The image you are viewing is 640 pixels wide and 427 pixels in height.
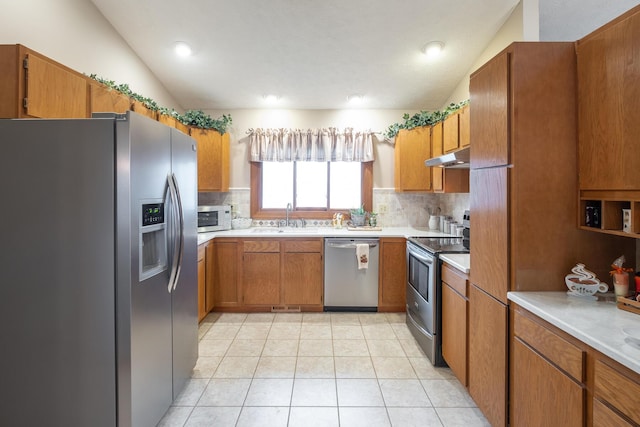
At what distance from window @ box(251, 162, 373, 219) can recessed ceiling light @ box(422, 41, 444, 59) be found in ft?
5.26

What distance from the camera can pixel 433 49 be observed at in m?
3.15

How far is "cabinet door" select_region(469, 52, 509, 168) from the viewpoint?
5.34ft

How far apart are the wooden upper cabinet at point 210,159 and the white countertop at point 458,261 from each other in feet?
9.31

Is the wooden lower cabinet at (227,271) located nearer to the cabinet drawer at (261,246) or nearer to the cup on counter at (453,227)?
the cabinet drawer at (261,246)

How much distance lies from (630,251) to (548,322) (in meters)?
0.73

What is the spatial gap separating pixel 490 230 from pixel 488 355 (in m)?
0.72

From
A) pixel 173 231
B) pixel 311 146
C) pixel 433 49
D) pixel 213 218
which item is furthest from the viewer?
pixel 311 146

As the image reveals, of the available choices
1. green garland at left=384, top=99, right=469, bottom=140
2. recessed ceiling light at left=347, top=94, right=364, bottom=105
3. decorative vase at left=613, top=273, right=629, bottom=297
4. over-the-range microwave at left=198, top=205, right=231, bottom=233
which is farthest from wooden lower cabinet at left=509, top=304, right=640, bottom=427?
over-the-range microwave at left=198, top=205, right=231, bottom=233

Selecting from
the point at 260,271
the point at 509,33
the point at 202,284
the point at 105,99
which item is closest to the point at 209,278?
the point at 202,284

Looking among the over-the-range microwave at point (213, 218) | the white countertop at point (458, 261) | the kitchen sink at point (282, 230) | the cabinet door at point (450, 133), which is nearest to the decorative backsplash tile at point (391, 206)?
the kitchen sink at point (282, 230)

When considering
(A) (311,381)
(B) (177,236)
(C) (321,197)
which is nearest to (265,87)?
(C) (321,197)

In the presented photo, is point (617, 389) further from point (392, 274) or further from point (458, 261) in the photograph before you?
point (392, 274)

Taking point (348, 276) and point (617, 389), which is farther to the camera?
point (348, 276)

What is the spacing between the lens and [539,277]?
1.60m
